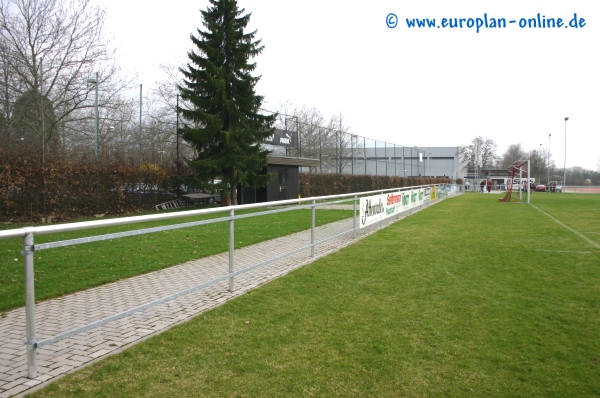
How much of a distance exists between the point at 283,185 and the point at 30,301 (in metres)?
21.4

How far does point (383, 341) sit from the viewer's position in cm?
392

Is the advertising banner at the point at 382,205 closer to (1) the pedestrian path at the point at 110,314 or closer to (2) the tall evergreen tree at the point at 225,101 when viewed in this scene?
(1) the pedestrian path at the point at 110,314

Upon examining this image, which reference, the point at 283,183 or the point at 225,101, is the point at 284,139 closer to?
the point at 283,183

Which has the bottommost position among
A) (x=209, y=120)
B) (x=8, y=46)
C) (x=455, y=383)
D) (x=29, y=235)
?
(x=455, y=383)

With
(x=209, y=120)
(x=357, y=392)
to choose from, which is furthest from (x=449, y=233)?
(x=209, y=120)

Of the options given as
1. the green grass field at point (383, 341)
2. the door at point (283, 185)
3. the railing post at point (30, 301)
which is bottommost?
the green grass field at point (383, 341)

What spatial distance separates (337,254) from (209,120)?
12.4 metres

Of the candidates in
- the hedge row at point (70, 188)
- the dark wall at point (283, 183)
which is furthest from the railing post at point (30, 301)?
the dark wall at point (283, 183)

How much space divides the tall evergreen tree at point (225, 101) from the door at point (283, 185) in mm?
3407

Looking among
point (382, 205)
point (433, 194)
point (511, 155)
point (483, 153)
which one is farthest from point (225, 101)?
point (511, 155)

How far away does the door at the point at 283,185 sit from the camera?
24.1 metres

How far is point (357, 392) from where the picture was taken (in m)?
3.00

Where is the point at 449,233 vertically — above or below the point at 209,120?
below

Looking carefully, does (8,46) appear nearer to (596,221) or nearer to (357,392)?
(357,392)
